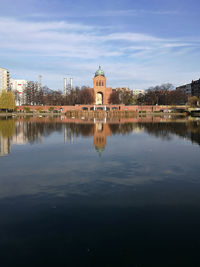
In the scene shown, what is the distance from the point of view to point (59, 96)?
141250 millimetres

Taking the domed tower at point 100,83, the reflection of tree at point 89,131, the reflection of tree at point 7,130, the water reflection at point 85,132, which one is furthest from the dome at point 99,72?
the reflection of tree at point 7,130

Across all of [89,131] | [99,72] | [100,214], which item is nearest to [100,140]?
[89,131]

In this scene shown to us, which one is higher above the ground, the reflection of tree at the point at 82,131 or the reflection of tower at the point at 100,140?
the reflection of tree at the point at 82,131

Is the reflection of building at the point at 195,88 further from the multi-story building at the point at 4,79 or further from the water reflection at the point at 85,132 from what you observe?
the water reflection at the point at 85,132

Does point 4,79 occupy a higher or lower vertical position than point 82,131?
higher

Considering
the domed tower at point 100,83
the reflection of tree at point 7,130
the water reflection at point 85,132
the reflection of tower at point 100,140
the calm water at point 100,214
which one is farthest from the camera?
the domed tower at point 100,83

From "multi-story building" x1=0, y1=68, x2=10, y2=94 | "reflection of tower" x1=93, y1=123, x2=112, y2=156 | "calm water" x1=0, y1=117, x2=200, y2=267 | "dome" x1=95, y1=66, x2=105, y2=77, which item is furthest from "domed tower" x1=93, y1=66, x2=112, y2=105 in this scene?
"calm water" x1=0, y1=117, x2=200, y2=267

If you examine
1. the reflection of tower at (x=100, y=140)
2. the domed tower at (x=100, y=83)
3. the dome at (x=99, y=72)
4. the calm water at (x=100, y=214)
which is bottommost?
the calm water at (x=100, y=214)

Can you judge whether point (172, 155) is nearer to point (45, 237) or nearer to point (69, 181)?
point (69, 181)

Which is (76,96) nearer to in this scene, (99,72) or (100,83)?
(100,83)

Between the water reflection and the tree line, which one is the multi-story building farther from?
the water reflection

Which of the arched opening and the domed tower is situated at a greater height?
the domed tower

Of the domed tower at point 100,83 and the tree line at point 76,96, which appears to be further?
the domed tower at point 100,83

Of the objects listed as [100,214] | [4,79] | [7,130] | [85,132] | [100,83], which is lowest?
[100,214]
